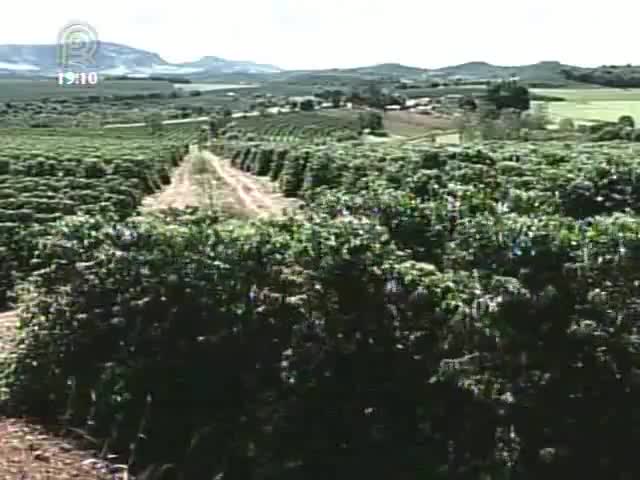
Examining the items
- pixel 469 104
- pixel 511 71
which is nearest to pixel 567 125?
pixel 469 104

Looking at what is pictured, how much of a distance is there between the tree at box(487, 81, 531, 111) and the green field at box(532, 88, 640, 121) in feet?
8.09

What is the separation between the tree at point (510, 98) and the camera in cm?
8681

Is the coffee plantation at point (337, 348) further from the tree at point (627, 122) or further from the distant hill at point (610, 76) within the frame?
the distant hill at point (610, 76)

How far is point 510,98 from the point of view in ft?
287

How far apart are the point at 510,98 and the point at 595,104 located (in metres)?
7.82

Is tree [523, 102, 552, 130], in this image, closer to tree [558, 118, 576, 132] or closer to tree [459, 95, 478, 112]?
tree [558, 118, 576, 132]

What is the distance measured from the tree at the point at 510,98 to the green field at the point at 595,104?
2465 millimetres

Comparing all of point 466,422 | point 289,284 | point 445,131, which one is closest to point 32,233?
point 289,284

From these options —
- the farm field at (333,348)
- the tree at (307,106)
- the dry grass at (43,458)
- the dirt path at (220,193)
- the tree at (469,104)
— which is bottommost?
the dirt path at (220,193)


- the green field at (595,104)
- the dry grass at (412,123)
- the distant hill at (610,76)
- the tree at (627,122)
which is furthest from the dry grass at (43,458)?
the distant hill at (610,76)

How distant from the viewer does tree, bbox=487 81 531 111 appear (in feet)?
285

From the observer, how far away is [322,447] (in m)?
6.95

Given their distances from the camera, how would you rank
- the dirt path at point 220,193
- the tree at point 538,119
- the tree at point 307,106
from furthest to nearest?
the tree at point 307,106
the tree at point 538,119
the dirt path at point 220,193

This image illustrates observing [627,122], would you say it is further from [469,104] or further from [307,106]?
[307,106]
